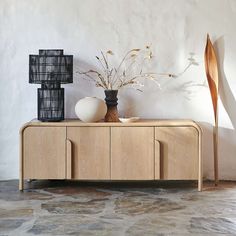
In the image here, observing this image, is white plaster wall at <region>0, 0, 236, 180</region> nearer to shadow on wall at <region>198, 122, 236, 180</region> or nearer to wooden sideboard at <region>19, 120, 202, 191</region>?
shadow on wall at <region>198, 122, 236, 180</region>

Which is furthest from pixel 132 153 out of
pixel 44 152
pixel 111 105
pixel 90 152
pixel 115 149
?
pixel 44 152

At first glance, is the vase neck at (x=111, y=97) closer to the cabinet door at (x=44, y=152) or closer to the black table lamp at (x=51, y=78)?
the black table lamp at (x=51, y=78)

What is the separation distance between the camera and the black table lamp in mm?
4465

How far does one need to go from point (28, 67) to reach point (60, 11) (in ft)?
2.15

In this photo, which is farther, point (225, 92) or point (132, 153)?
point (225, 92)

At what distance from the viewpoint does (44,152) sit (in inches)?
174

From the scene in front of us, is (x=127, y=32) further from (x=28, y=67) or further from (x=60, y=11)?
(x=28, y=67)

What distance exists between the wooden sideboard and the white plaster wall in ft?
1.68

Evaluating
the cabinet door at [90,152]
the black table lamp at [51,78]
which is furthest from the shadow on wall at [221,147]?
the black table lamp at [51,78]

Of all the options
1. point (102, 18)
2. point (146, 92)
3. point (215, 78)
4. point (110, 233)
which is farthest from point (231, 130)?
point (110, 233)

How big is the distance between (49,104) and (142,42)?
1.14 metres

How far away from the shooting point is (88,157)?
443 centimetres

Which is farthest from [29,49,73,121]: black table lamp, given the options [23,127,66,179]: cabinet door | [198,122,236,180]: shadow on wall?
[198,122,236,180]: shadow on wall

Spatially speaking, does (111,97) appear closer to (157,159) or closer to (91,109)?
(91,109)
